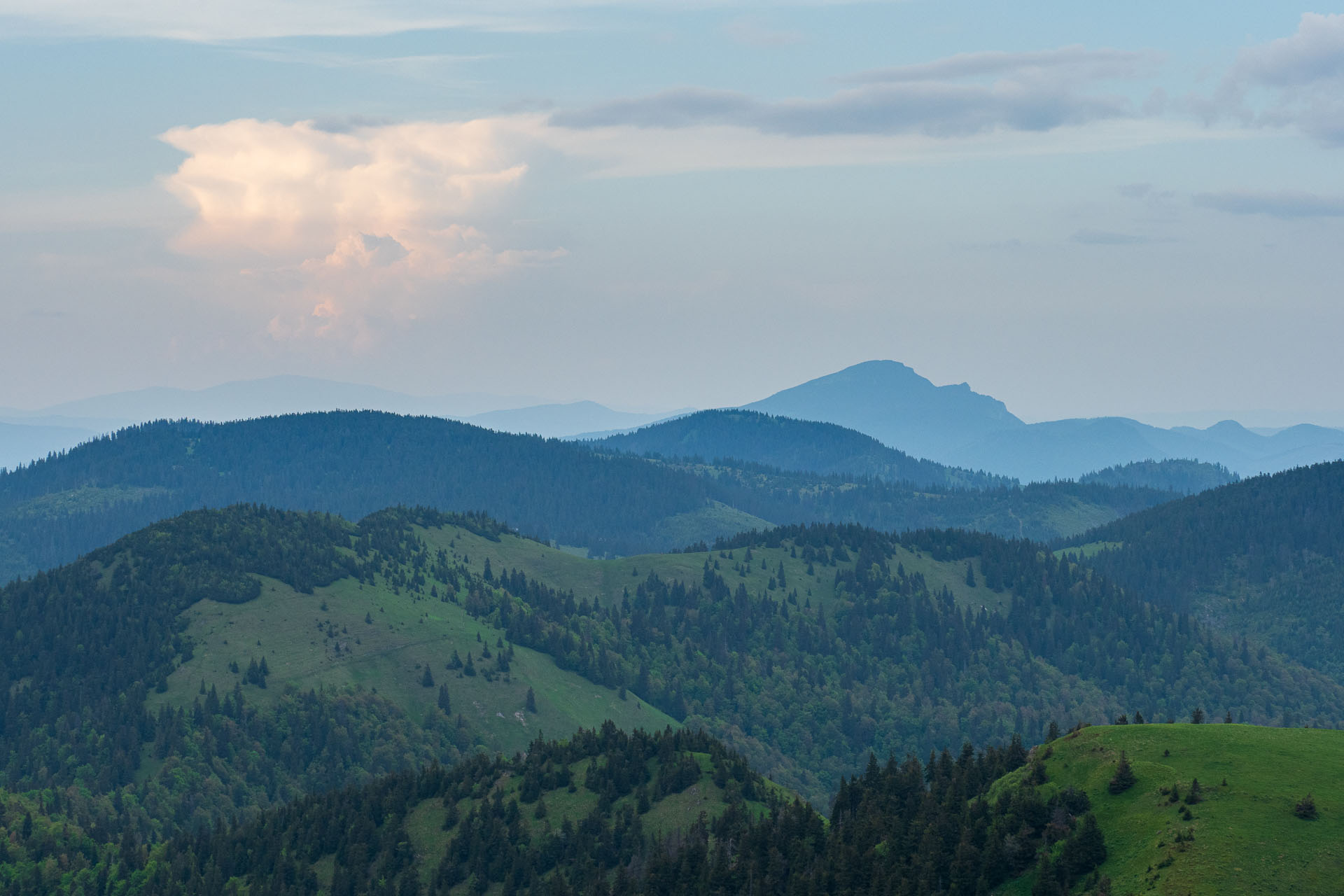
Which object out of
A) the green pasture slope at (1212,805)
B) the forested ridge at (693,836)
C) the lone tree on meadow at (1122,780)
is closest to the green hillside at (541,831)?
the forested ridge at (693,836)

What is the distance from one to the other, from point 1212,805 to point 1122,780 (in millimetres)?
8688

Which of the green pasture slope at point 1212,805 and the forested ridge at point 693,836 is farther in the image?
the forested ridge at point 693,836

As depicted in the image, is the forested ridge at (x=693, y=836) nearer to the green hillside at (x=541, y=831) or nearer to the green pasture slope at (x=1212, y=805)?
the green hillside at (x=541, y=831)

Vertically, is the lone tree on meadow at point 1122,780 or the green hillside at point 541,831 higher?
the lone tree on meadow at point 1122,780

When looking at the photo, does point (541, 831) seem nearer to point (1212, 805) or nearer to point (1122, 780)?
point (1122, 780)

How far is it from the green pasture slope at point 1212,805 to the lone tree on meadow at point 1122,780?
472mm

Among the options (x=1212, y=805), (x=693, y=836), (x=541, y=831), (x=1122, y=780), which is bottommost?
(x=541, y=831)

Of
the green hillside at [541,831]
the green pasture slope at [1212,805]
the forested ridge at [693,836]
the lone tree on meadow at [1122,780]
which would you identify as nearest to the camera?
the green pasture slope at [1212,805]

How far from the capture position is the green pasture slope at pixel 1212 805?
93.6m

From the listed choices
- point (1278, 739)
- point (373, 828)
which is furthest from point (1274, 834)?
point (373, 828)

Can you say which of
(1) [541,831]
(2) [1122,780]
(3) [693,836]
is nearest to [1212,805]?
(2) [1122,780]

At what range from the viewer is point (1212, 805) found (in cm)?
10412

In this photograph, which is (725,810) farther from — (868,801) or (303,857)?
(303,857)

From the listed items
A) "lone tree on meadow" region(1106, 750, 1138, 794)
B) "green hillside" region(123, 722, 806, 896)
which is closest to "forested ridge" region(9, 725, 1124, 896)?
"green hillside" region(123, 722, 806, 896)
